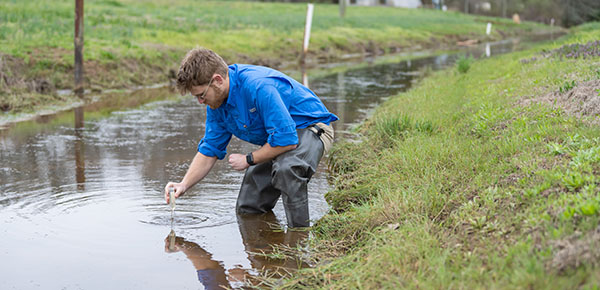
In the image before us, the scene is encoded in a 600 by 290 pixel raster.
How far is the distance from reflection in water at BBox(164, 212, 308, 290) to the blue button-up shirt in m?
0.65

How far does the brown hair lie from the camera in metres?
4.47

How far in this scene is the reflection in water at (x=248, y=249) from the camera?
4.30 meters

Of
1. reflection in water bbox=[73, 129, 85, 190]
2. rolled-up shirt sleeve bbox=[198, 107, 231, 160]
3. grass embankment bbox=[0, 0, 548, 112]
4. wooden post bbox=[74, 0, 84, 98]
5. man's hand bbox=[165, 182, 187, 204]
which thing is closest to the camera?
man's hand bbox=[165, 182, 187, 204]

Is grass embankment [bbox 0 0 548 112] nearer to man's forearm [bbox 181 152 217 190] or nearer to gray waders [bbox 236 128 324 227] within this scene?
man's forearm [bbox 181 152 217 190]

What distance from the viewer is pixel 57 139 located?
900cm

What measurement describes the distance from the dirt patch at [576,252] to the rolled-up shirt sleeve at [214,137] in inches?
107

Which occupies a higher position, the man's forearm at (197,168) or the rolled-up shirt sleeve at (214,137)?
the rolled-up shirt sleeve at (214,137)

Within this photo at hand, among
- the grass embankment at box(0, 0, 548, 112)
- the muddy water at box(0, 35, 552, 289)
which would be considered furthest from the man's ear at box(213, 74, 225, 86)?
the grass embankment at box(0, 0, 548, 112)

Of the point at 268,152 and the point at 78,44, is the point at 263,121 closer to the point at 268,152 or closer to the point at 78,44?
the point at 268,152

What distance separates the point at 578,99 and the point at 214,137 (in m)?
3.43

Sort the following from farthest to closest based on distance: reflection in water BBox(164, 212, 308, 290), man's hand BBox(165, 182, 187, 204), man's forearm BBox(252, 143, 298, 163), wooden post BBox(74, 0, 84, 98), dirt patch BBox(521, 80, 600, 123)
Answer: wooden post BBox(74, 0, 84, 98)
dirt patch BBox(521, 80, 600, 123)
man's hand BBox(165, 182, 187, 204)
man's forearm BBox(252, 143, 298, 163)
reflection in water BBox(164, 212, 308, 290)

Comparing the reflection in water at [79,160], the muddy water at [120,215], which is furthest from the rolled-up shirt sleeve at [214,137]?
the reflection in water at [79,160]

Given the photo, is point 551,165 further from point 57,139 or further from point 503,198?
point 57,139

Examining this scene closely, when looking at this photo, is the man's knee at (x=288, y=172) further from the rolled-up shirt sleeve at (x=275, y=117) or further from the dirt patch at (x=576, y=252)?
the dirt patch at (x=576, y=252)
